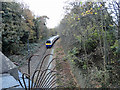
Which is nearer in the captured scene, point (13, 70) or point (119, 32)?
point (13, 70)

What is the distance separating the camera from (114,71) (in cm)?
161

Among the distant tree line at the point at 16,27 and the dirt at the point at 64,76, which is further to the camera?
the distant tree line at the point at 16,27

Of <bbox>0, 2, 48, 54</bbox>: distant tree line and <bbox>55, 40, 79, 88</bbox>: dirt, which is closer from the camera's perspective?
<bbox>55, 40, 79, 88</bbox>: dirt

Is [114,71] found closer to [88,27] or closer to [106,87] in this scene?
[106,87]

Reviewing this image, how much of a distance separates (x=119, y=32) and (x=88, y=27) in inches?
39.8

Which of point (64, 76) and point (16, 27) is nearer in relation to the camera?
point (64, 76)

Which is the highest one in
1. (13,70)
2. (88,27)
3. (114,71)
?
(88,27)

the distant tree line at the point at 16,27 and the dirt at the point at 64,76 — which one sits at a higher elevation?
the distant tree line at the point at 16,27

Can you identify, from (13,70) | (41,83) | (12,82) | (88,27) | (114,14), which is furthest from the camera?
(88,27)

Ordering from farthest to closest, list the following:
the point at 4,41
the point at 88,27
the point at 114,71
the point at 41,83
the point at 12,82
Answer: the point at 4,41, the point at 88,27, the point at 114,71, the point at 12,82, the point at 41,83

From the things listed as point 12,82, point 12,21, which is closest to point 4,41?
point 12,21

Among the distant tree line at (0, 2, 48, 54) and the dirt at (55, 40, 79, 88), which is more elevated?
the distant tree line at (0, 2, 48, 54)

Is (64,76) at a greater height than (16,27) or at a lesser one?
lesser

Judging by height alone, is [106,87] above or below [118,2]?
below
